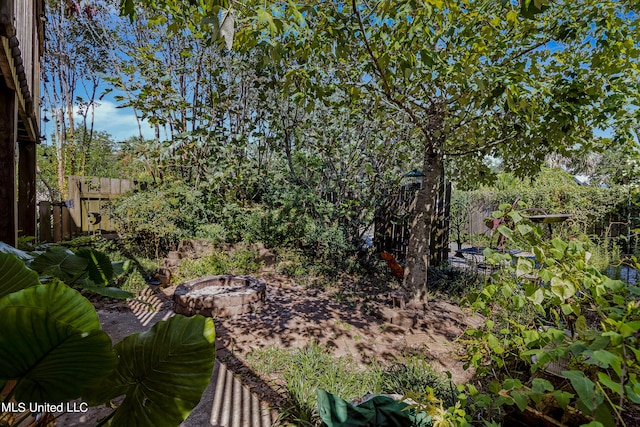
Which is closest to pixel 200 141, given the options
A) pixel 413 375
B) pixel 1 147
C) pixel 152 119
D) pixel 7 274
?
pixel 152 119

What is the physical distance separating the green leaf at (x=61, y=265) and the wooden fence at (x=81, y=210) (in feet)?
18.4

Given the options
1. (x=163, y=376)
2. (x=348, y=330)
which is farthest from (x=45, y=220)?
(x=163, y=376)

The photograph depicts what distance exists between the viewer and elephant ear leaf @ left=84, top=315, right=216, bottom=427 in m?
0.55

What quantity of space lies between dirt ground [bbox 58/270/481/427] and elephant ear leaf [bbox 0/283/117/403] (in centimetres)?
213

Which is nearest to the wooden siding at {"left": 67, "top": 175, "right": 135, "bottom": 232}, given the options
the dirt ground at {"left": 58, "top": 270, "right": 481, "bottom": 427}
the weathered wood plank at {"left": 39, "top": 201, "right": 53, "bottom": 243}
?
the weathered wood plank at {"left": 39, "top": 201, "right": 53, "bottom": 243}

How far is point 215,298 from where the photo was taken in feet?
13.4

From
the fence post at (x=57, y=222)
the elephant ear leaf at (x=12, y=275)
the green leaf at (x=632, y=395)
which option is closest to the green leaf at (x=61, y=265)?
the elephant ear leaf at (x=12, y=275)

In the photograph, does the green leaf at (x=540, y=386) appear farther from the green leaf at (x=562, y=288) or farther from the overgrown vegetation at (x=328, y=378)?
the overgrown vegetation at (x=328, y=378)

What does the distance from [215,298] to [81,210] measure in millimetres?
4225

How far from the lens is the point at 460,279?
5.32 m

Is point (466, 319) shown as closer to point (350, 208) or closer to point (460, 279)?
point (460, 279)

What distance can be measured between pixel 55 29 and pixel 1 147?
400 inches

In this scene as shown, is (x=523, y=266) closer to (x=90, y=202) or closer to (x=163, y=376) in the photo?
(x=163, y=376)

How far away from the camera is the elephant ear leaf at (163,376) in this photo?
0.55 meters
